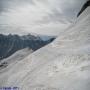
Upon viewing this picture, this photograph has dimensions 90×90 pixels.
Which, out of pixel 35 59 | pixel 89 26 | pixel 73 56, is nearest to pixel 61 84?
pixel 73 56

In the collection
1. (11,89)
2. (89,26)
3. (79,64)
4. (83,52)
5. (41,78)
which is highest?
(89,26)

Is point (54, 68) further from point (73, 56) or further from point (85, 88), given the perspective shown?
point (85, 88)

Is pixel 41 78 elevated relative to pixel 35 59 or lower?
lower

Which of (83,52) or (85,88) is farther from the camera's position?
(83,52)

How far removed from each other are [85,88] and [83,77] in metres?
1.59

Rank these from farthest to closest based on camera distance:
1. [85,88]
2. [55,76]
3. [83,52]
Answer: [83,52], [55,76], [85,88]

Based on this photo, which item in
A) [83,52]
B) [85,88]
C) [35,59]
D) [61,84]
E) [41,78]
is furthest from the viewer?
[35,59]

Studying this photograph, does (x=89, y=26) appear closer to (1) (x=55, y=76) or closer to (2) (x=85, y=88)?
(1) (x=55, y=76)

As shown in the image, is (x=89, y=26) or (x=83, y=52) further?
(x=89, y=26)

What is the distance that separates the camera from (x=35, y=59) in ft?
75.5

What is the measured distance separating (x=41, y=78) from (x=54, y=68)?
1.81 m

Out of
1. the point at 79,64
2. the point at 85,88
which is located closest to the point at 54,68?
the point at 79,64

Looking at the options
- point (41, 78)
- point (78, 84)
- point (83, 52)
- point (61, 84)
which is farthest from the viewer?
point (83, 52)

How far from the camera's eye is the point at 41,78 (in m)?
15.4
